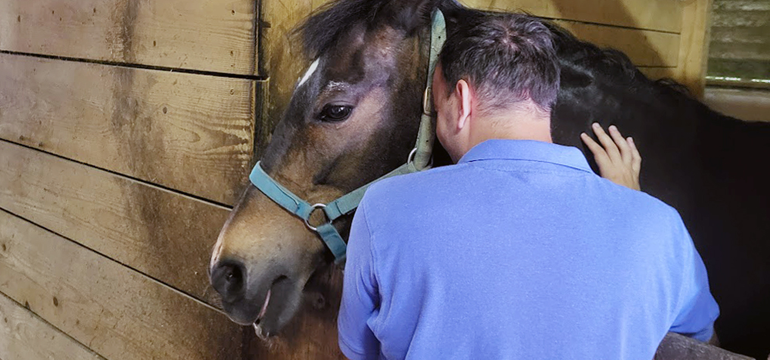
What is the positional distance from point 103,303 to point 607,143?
1606 millimetres

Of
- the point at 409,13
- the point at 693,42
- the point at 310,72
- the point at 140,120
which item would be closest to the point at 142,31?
the point at 140,120

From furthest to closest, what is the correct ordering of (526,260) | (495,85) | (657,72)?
1. (657,72)
2. (495,85)
3. (526,260)

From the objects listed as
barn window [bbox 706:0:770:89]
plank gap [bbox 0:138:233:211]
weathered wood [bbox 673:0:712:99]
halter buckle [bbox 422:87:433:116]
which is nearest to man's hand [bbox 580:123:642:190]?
halter buckle [bbox 422:87:433:116]

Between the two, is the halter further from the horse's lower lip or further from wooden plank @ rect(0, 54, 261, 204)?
wooden plank @ rect(0, 54, 261, 204)

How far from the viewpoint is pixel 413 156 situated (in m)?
1.22

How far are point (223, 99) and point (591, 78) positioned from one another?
794 millimetres

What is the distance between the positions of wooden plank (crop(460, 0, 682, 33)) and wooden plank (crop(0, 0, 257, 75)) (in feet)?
1.63

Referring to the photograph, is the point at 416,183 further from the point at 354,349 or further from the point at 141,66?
the point at 141,66

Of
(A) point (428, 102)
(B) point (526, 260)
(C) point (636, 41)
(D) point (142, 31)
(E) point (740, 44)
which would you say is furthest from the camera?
(E) point (740, 44)

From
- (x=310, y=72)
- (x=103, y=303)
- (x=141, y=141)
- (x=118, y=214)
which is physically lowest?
(x=103, y=303)

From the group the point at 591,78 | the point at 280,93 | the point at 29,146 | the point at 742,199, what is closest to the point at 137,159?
the point at 280,93

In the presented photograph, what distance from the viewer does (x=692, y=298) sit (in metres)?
0.85

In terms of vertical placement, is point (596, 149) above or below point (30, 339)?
above

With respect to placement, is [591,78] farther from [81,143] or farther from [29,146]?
[29,146]
